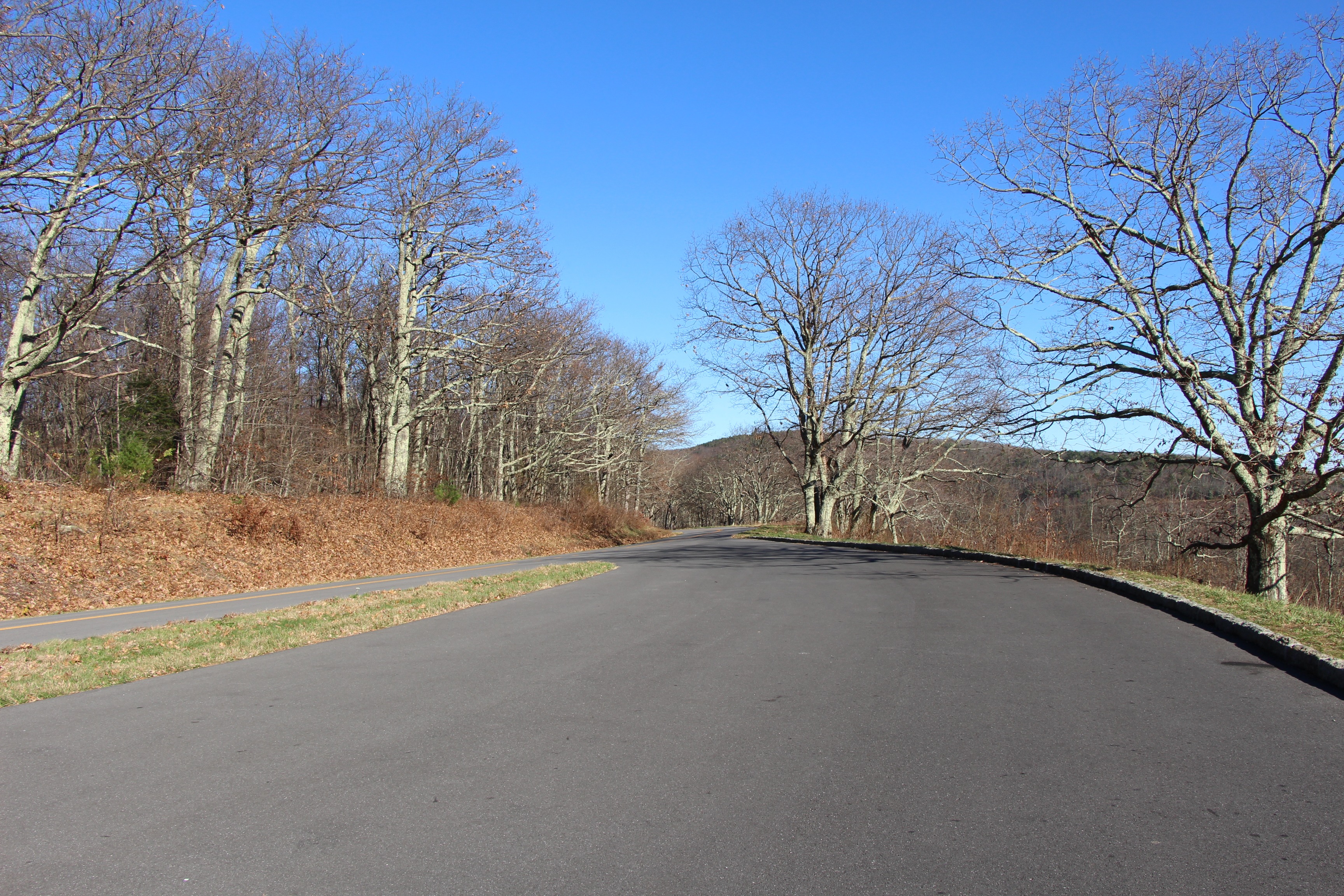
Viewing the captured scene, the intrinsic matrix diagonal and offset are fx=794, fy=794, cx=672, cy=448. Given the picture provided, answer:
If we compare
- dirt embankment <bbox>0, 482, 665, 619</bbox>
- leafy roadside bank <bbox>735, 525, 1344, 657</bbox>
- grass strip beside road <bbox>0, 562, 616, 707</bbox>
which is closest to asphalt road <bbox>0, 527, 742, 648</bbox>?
grass strip beside road <bbox>0, 562, 616, 707</bbox>

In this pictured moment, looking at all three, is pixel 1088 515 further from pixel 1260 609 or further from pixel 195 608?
pixel 195 608

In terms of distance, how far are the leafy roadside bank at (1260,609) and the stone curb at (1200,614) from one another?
15 centimetres

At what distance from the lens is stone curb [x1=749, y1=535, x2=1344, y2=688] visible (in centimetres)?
674

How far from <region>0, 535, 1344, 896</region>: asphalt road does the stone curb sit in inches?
9.4

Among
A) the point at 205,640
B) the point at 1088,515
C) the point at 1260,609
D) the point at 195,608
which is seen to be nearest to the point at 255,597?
the point at 195,608

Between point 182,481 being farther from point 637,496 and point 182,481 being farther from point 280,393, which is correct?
point 637,496

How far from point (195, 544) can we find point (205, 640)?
9.32m

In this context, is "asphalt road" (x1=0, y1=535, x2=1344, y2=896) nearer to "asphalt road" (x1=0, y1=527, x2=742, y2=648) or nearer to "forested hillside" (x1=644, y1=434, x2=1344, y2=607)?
"asphalt road" (x1=0, y1=527, x2=742, y2=648)

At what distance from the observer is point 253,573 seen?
1692 cm

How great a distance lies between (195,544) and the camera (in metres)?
17.0

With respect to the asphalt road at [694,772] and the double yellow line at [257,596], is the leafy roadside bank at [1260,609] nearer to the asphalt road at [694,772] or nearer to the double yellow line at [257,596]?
the asphalt road at [694,772]

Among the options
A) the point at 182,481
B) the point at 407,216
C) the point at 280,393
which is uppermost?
the point at 407,216

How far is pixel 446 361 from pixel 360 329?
4.16 m

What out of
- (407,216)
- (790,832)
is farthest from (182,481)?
(790,832)
